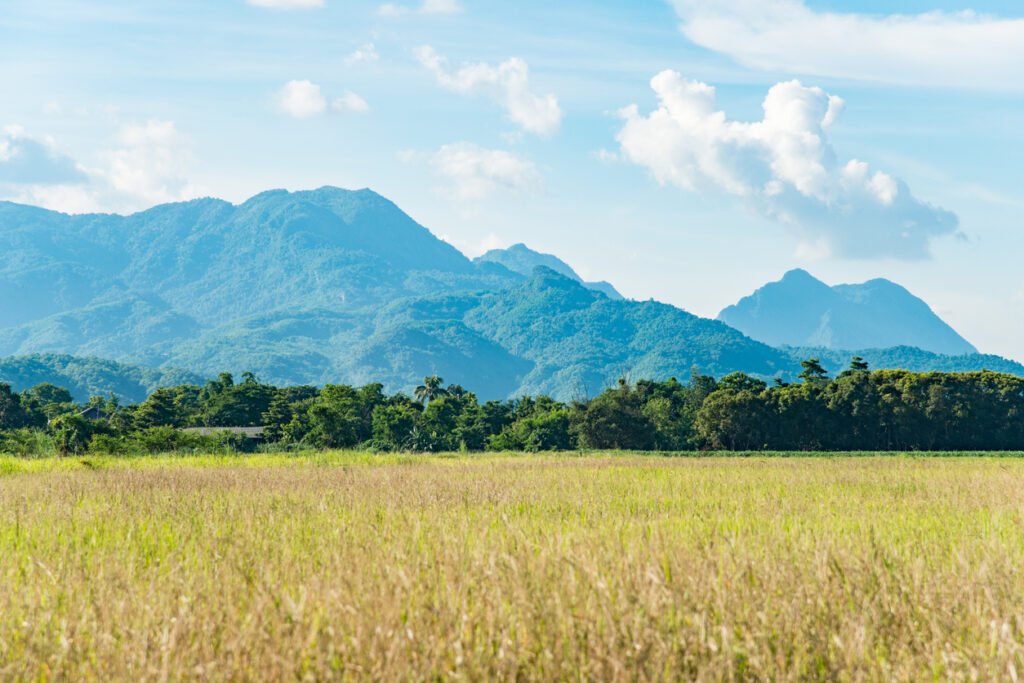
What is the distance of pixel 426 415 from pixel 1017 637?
71.9m

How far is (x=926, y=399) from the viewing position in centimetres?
7150

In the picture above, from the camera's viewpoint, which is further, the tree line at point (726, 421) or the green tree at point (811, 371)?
the green tree at point (811, 371)

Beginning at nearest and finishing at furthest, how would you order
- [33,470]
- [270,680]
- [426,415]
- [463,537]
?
[270,680]
[463,537]
[33,470]
[426,415]

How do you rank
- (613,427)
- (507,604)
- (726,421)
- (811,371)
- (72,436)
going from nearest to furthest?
(507,604) < (72,436) < (613,427) < (726,421) < (811,371)

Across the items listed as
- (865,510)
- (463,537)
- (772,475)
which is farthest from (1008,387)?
(463,537)

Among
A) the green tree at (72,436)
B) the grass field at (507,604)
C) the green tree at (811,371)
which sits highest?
the green tree at (811,371)

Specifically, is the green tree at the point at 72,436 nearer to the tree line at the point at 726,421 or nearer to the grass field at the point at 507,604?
the tree line at the point at 726,421

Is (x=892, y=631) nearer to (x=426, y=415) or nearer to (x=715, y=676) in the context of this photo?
(x=715, y=676)

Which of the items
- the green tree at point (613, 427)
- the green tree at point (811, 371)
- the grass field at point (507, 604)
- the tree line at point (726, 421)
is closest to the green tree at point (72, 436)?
the tree line at point (726, 421)

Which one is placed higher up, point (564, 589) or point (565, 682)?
point (564, 589)

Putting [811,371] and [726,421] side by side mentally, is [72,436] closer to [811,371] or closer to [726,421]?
[726,421]

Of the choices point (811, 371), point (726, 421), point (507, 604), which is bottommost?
point (507, 604)

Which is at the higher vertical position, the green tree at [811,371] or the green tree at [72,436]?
the green tree at [811,371]

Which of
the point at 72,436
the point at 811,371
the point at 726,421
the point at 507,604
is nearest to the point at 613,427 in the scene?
the point at 726,421
